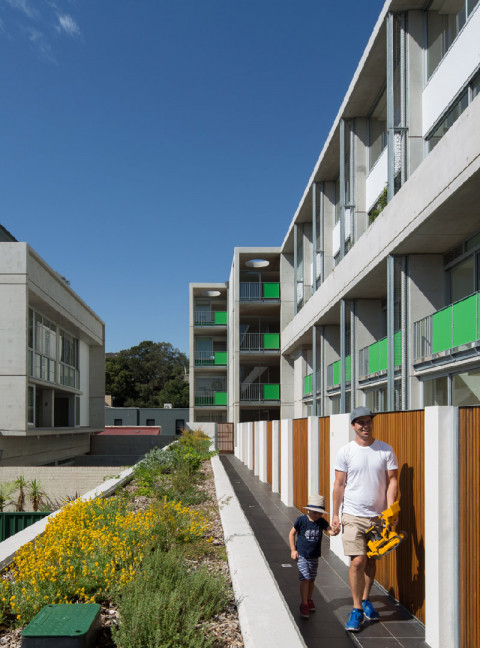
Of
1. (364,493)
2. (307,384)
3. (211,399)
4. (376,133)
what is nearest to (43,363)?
(307,384)

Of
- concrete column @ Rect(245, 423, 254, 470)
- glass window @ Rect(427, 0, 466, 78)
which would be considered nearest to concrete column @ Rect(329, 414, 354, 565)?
glass window @ Rect(427, 0, 466, 78)

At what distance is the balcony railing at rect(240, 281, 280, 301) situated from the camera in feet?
134

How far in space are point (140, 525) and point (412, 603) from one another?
10.1 feet

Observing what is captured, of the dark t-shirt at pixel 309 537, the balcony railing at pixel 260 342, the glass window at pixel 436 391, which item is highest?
the balcony railing at pixel 260 342

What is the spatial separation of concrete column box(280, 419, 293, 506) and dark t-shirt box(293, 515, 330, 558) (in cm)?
765

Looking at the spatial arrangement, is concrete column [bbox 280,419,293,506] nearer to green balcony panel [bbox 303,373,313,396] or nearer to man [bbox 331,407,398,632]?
man [bbox 331,407,398,632]

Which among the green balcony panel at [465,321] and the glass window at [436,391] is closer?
the green balcony panel at [465,321]

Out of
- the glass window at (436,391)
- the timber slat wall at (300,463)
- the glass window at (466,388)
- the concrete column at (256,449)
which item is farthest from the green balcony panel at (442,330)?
the concrete column at (256,449)

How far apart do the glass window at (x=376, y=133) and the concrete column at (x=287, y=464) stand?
36.2ft

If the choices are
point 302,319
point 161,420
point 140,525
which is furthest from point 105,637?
point 161,420

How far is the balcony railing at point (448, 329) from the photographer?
47.7ft

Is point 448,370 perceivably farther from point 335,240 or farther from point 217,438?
point 217,438

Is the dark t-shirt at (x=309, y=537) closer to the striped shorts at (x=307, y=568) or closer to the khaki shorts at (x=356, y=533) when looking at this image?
the striped shorts at (x=307, y=568)

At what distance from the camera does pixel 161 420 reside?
7212cm
